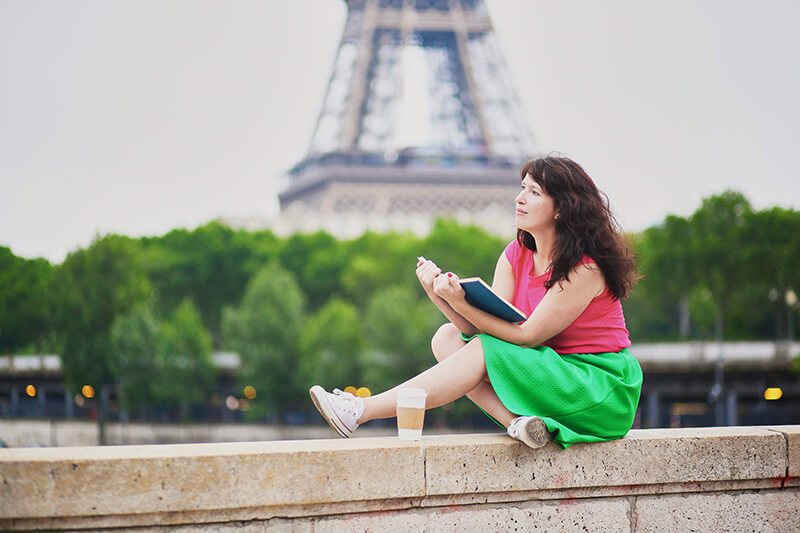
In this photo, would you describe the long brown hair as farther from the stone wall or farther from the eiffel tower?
the eiffel tower

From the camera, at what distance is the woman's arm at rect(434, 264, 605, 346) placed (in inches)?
171

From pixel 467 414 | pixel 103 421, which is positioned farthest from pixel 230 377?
pixel 467 414

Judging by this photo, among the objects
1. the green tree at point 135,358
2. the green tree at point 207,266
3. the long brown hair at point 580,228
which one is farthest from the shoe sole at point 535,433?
the green tree at point 207,266

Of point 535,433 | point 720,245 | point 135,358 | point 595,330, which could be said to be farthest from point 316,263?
point 535,433

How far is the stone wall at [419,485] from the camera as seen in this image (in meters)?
3.49

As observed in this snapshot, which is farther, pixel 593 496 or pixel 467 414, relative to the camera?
pixel 467 414

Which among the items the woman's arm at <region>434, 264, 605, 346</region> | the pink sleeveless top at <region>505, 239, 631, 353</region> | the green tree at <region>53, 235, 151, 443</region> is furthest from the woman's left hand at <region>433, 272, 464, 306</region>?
the green tree at <region>53, 235, 151, 443</region>

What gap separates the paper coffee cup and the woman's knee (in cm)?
48

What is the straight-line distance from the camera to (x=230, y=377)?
42.7 m

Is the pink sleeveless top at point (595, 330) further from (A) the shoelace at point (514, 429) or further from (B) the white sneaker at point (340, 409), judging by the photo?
(B) the white sneaker at point (340, 409)

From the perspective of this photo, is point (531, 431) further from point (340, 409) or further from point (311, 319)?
point (311, 319)

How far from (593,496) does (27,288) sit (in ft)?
98.5

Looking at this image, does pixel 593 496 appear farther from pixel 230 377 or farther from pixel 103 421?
pixel 230 377

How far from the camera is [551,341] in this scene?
4.65 m
